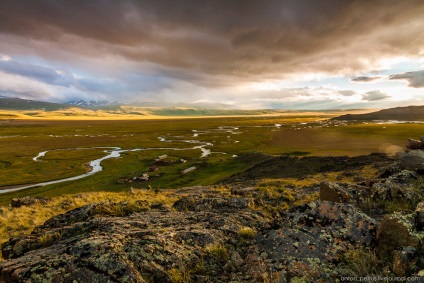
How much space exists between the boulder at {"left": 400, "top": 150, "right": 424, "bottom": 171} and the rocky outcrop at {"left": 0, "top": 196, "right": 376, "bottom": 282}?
14154 mm

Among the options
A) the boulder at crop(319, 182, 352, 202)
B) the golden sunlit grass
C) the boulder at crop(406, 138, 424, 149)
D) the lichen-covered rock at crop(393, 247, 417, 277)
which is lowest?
the golden sunlit grass

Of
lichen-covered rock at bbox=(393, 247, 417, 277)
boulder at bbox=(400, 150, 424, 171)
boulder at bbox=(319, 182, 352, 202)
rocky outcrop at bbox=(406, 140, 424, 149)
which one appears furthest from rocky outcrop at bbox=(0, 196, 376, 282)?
rocky outcrop at bbox=(406, 140, 424, 149)

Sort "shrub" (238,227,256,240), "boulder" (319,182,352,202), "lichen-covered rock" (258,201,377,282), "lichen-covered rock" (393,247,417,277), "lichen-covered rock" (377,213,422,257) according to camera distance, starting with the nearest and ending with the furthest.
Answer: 1. "lichen-covered rock" (393,247,417,277)
2. "lichen-covered rock" (377,213,422,257)
3. "lichen-covered rock" (258,201,377,282)
4. "shrub" (238,227,256,240)
5. "boulder" (319,182,352,202)

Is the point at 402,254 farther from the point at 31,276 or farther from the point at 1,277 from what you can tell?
the point at 1,277

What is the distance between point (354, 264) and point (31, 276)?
762 centimetres

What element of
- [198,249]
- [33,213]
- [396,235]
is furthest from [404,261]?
[33,213]

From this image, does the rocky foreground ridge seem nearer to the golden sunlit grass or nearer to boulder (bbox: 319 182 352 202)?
boulder (bbox: 319 182 352 202)

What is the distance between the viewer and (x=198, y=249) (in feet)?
23.3

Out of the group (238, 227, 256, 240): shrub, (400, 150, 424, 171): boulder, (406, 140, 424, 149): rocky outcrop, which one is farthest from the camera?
(406, 140, 424, 149): rocky outcrop

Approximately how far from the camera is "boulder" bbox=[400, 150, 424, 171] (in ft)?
57.6

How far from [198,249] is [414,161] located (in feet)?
62.3

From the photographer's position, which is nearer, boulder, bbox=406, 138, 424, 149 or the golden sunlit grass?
the golden sunlit grass

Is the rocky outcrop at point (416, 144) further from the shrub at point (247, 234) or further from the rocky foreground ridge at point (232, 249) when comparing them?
the shrub at point (247, 234)

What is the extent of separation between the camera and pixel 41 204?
26.3 meters
